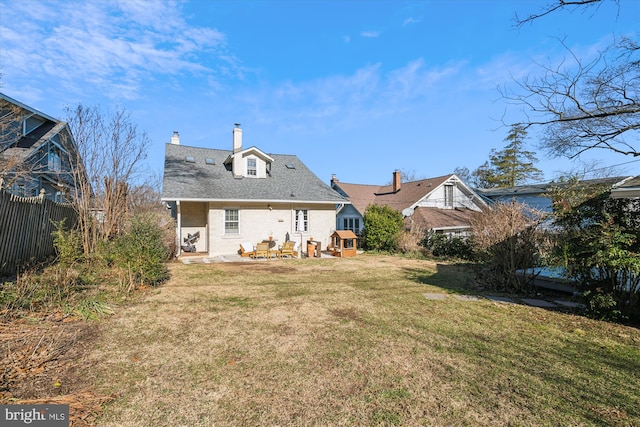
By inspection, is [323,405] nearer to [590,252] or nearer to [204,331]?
[204,331]

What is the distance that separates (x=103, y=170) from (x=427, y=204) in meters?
20.2

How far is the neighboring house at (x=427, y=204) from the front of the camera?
2055cm

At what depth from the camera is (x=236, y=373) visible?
3.74 metres

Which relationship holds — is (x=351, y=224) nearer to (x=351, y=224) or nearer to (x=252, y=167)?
(x=351, y=224)

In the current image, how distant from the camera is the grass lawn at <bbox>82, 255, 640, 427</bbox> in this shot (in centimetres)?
299

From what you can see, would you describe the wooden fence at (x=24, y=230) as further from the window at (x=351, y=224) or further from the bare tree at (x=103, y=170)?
the window at (x=351, y=224)

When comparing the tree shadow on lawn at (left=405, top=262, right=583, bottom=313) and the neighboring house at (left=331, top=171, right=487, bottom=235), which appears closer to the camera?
the tree shadow on lawn at (left=405, top=262, right=583, bottom=313)

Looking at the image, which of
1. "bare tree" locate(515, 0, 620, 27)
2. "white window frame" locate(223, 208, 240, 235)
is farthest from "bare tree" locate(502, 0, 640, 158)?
"white window frame" locate(223, 208, 240, 235)

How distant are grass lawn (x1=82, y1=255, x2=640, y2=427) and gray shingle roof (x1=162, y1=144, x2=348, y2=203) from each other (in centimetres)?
864

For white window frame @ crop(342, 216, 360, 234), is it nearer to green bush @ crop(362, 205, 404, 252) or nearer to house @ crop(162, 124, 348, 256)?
green bush @ crop(362, 205, 404, 252)

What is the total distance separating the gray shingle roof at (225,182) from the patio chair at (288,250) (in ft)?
8.38

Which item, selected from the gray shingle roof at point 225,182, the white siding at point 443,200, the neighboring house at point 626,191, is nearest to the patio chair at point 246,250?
the gray shingle roof at point 225,182

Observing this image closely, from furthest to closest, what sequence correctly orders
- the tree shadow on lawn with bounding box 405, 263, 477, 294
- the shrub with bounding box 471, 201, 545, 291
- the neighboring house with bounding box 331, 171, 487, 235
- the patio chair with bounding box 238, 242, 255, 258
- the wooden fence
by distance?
1. the neighboring house with bounding box 331, 171, 487, 235
2. the patio chair with bounding box 238, 242, 255, 258
3. the tree shadow on lawn with bounding box 405, 263, 477, 294
4. the shrub with bounding box 471, 201, 545, 291
5. the wooden fence

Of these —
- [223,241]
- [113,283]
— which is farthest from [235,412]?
[223,241]
